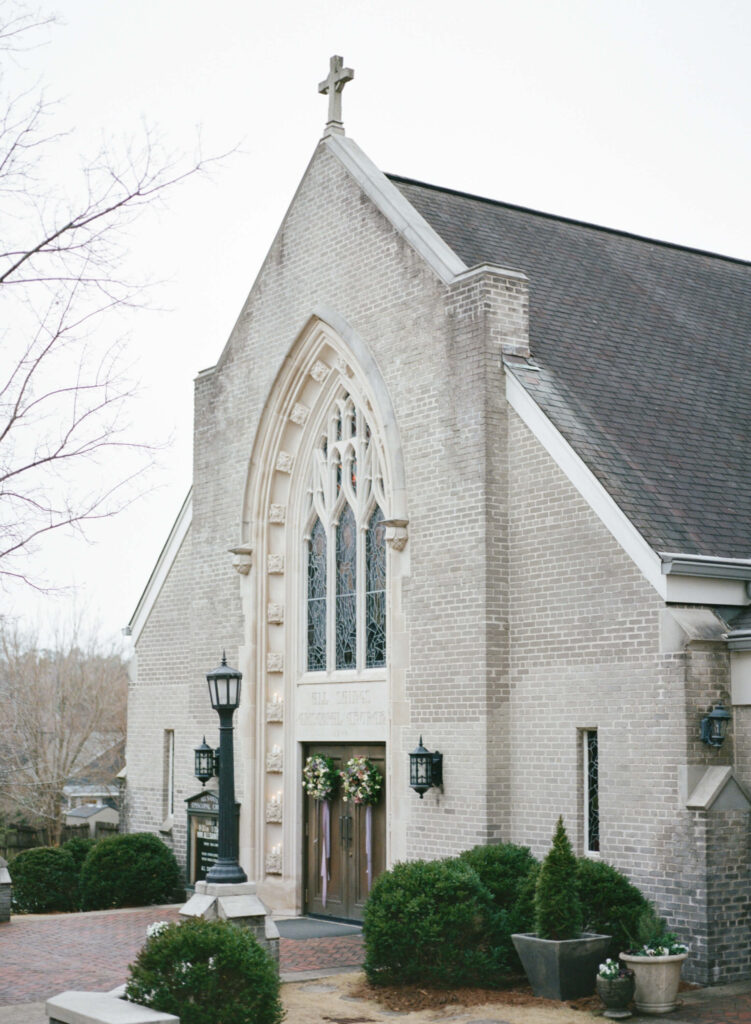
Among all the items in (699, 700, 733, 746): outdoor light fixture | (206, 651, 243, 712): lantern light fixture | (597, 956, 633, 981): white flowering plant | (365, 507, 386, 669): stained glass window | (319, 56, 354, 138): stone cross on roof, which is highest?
(319, 56, 354, 138): stone cross on roof

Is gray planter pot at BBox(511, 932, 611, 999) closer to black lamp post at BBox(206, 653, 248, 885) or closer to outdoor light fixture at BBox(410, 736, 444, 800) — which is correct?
black lamp post at BBox(206, 653, 248, 885)

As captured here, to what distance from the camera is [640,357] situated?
18188 mm

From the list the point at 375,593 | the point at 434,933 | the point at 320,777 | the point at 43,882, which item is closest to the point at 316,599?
the point at 375,593

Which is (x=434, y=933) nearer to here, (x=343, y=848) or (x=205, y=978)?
(x=205, y=978)

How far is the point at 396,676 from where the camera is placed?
17.3m

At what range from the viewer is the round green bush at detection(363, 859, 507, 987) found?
520 inches

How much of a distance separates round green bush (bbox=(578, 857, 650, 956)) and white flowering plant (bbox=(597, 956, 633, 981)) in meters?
0.62

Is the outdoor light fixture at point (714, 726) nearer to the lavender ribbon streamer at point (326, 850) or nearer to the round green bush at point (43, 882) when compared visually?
the lavender ribbon streamer at point (326, 850)

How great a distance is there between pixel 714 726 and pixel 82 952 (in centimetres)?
831

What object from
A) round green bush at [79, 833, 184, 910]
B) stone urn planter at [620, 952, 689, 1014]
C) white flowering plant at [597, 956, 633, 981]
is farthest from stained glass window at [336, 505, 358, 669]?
stone urn planter at [620, 952, 689, 1014]

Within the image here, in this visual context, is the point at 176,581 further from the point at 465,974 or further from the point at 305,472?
the point at 465,974

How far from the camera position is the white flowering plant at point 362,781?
702 inches

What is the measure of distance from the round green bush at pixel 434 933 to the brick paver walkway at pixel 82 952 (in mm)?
1591

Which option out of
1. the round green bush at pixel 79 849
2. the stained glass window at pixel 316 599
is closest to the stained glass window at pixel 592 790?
the stained glass window at pixel 316 599
